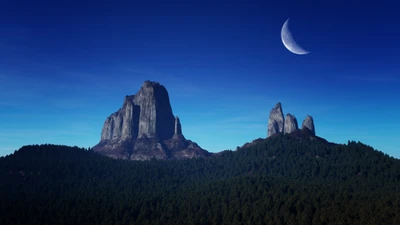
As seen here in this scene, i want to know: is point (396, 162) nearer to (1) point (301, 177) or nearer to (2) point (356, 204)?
(1) point (301, 177)

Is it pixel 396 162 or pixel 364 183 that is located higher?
pixel 396 162

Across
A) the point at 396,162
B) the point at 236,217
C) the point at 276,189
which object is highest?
the point at 396,162

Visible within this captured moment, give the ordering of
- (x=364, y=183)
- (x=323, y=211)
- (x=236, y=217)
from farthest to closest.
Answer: (x=364, y=183) → (x=236, y=217) → (x=323, y=211)

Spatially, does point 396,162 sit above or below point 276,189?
above

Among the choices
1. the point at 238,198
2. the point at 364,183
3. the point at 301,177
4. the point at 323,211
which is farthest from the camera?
the point at 301,177

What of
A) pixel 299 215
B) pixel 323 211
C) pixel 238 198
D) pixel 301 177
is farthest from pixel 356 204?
pixel 301 177

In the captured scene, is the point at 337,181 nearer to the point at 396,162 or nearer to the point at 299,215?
the point at 396,162

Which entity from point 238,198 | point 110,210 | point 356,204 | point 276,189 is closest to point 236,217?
point 238,198

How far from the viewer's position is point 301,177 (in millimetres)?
187125

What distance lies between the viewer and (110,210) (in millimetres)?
143625

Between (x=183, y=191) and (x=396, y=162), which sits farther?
(x=396, y=162)

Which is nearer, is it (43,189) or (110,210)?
(110,210)

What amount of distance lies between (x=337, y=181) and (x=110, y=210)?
116288 millimetres

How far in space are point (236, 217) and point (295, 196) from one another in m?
26.5
